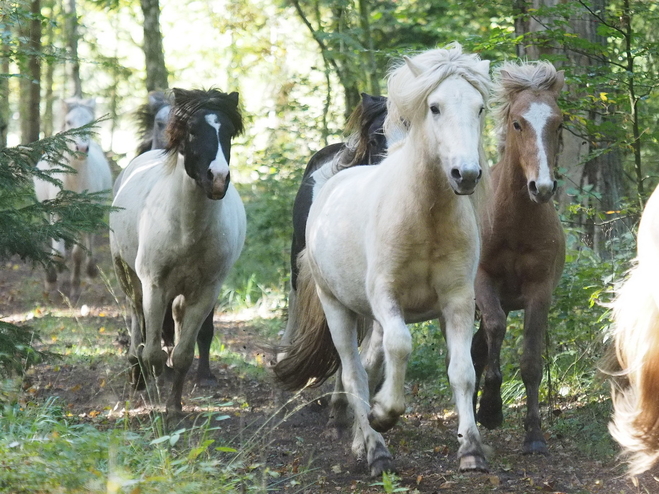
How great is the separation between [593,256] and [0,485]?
5.66m

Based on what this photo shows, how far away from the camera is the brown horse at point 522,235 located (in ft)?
20.1

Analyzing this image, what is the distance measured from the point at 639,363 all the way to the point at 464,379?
955 mm

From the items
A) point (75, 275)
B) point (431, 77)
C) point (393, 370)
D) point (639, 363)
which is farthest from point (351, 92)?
point (639, 363)

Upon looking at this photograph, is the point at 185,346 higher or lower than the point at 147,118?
lower

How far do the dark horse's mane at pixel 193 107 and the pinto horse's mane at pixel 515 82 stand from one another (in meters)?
2.07

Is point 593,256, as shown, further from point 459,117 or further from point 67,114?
point 67,114

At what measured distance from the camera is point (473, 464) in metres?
4.75

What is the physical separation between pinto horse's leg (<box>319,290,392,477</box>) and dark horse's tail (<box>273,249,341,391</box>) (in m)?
0.46

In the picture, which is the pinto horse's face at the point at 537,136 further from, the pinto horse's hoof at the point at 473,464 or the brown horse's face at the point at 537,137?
the pinto horse's hoof at the point at 473,464

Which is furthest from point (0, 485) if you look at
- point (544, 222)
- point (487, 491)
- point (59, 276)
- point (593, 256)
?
point (59, 276)

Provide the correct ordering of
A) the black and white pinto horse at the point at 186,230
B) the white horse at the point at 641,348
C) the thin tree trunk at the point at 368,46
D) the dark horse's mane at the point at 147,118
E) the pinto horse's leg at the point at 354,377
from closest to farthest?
the white horse at the point at 641,348, the pinto horse's leg at the point at 354,377, the black and white pinto horse at the point at 186,230, the dark horse's mane at the point at 147,118, the thin tree trunk at the point at 368,46

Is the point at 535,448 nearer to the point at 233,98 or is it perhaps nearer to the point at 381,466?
the point at 381,466

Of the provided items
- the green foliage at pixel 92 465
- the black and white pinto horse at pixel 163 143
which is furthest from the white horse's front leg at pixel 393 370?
the black and white pinto horse at pixel 163 143

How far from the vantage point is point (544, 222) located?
6414mm
